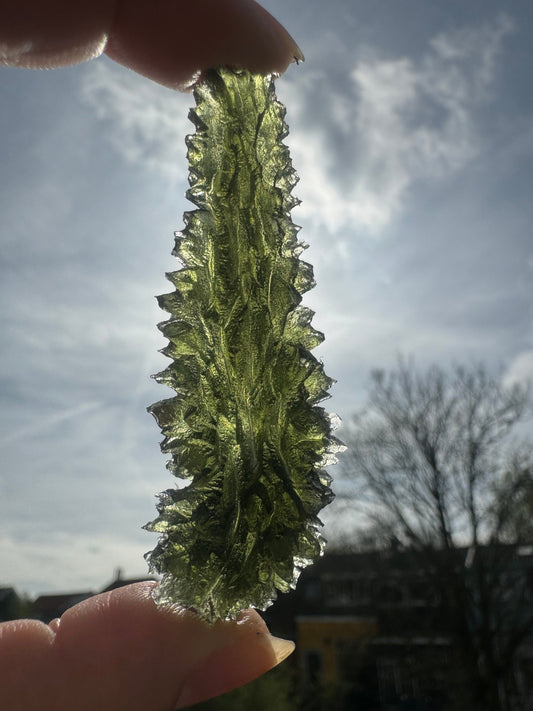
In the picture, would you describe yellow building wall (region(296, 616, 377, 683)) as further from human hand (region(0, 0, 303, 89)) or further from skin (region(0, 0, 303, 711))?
human hand (region(0, 0, 303, 89))

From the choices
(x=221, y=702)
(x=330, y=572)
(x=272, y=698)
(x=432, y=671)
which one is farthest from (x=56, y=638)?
(x=330, y=572)

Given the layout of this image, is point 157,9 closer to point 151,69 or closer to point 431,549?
point 151,69

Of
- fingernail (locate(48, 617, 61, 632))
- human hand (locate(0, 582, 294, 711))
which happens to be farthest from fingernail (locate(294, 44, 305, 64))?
fingernail (locate(48, 617, 61, 632))

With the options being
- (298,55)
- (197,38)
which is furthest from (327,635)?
(197,38)

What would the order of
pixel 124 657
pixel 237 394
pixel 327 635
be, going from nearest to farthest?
pixel 124 657, pixel 237 394, pixel 327 635

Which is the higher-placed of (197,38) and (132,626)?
(197,38)

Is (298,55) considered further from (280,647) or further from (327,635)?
(327,635)

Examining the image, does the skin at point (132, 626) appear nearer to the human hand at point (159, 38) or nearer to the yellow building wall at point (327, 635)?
the human hand at point (159, 38)

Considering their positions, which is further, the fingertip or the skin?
the fingertip
